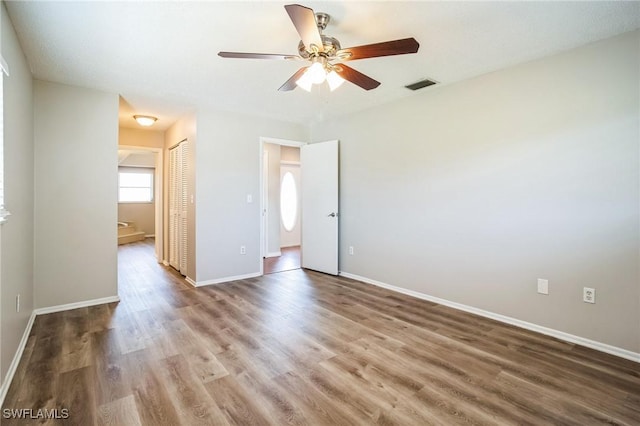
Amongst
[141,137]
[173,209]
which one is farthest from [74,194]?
[141,137]

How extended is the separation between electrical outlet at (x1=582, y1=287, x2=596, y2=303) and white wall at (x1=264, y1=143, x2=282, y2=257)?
4936 mm

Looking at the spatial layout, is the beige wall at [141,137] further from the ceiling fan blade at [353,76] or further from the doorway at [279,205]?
the ceiling fan blade at [353,76]

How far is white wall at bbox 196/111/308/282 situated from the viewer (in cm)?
421

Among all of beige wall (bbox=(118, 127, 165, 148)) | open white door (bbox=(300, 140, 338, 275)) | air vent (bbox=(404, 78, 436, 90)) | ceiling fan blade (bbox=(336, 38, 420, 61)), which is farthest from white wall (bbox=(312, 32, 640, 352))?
beige wall (bbox=(118, 127, 165, 148))

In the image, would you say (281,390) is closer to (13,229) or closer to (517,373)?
(517,373)

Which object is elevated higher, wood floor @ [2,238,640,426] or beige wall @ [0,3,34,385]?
beige wall @ [0,3,34,385]

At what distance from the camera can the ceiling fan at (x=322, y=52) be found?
1.77 metres

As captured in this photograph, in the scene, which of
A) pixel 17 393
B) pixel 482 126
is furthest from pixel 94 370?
pixel 482 126

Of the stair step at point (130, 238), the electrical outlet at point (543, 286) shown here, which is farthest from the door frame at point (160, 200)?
the electrical outlet at point (543, 286)

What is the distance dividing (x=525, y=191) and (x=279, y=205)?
15.2ft

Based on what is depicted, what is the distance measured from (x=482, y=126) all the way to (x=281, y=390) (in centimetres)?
290

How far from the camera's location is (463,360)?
229 centimetres

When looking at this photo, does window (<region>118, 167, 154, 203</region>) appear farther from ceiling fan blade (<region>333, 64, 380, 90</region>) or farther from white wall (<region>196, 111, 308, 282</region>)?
ceiling fan blade (<region>333, 64, 380, 90</region>)

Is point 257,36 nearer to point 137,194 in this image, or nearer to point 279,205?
point 279,205
